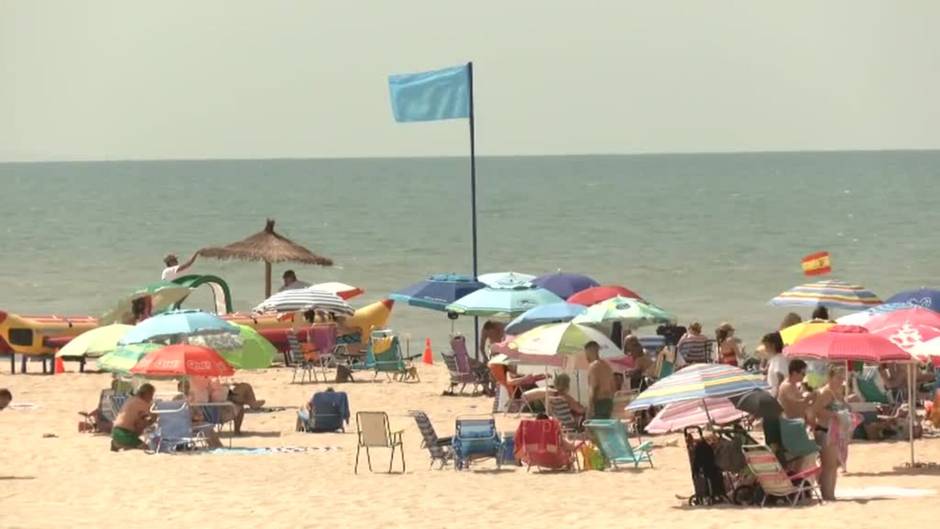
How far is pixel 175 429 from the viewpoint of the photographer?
17.1 metres

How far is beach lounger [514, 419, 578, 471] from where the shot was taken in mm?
15719

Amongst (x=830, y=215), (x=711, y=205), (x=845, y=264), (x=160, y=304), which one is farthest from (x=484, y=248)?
(x=160, y=304)

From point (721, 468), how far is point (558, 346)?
447cm

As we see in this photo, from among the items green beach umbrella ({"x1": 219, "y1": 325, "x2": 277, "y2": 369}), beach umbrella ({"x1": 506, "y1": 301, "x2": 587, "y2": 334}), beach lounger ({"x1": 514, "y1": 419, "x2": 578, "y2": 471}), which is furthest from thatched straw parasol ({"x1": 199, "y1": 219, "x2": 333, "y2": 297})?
beach lounger ({"x1": 514, "y1": 419, "x2": 578, "y2": 471})

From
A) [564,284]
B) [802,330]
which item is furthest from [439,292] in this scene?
[802,330]

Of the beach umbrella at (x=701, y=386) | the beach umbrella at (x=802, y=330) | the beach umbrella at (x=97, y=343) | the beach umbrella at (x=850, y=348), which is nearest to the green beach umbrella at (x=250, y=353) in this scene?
the beach umbrella at (x=97, y=343)

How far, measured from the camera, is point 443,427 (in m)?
19.0

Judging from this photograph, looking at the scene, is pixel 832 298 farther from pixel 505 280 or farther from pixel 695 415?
pixel 695 415

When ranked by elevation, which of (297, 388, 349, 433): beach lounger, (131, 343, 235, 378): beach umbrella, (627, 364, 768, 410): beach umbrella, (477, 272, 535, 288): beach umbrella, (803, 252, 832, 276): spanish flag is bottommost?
(297, 388, 349, 433): beach lounger

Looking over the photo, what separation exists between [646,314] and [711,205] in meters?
88.4

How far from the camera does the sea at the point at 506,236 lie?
49.4 m

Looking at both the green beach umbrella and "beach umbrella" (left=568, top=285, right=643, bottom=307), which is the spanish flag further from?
the green beach umbrella

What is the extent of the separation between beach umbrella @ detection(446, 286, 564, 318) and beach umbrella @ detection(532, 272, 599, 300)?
2404 mm

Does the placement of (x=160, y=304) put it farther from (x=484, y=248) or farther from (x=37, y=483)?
→ (x=484, y=248)
